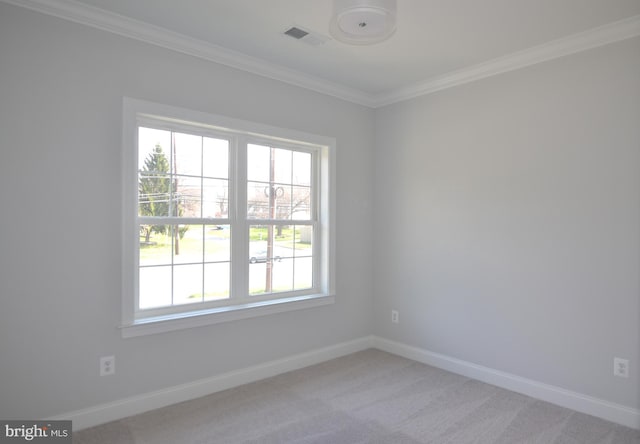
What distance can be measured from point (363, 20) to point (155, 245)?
2141 mm

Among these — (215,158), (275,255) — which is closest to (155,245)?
(215,158)

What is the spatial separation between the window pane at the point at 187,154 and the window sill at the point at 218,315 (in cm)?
112

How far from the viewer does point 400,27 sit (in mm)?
2770

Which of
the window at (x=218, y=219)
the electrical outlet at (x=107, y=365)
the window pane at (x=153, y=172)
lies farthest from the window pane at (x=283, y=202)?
the electrical outlet at (x=107, y=365)

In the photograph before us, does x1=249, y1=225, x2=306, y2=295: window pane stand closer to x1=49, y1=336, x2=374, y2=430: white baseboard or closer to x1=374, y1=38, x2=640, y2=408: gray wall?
x1=49, y1=336, x2=374, y2=430: white baseboard

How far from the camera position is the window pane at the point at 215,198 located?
→ 127 inches

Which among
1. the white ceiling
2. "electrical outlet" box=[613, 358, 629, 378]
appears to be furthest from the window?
"electrical outlet" box=[613, 358, 629, 378]

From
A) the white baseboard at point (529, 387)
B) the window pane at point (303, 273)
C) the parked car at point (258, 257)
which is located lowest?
the white baseboard at point (529, 387)

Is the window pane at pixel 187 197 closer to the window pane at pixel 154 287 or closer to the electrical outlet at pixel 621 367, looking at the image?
the window pane at pixel 154 287

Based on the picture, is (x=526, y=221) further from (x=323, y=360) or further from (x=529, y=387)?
(x=323, y=360)

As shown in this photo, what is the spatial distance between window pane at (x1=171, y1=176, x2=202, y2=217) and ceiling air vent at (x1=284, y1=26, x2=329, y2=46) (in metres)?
1.33

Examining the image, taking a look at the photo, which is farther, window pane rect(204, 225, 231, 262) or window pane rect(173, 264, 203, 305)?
window pane rect(204, 225, 231, 262)

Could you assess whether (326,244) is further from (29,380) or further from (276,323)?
(29,380)

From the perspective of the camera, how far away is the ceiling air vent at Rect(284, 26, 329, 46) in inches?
111
